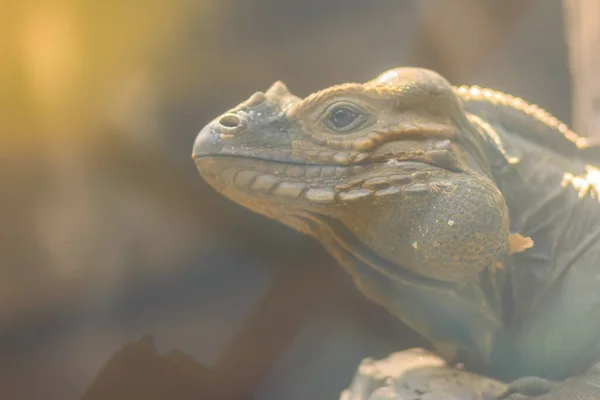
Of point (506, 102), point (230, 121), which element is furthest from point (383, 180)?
point (506, 102)

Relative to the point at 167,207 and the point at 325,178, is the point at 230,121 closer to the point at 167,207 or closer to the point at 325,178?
the point at 325,178

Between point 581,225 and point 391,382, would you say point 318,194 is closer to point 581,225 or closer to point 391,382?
point 391,382

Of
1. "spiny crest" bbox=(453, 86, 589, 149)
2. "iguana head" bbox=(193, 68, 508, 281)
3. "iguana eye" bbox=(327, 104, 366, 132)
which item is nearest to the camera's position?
"iguana head" bbox=(193, 68, 508, 281)

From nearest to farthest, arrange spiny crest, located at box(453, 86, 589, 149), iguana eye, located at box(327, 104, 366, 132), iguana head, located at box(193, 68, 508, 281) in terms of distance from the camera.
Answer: iguana head, located at box(193, 68, 508, 281) → iguana eye, located at box(327, 104, 366, 132) → spiny crest, located at box(453, 86, 589, 149)

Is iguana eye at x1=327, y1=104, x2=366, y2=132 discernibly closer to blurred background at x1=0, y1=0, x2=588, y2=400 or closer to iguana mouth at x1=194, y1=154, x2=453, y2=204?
iguana mouth at x1=194, y1=154, x2=453, y2=204

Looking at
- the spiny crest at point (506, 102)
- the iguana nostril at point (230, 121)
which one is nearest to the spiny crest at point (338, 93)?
the iguana nostril at point (230, 121)

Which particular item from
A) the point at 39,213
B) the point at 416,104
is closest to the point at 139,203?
the point at 39,213

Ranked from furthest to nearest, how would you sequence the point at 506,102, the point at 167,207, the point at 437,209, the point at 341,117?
the point at 167,207, the point at 506,102, the point at 341,117, the point at 437,209

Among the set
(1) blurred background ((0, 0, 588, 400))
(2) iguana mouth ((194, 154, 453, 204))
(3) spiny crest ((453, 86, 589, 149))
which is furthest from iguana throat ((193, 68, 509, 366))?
(1) blurred background ((0, 0, 588, 400))
